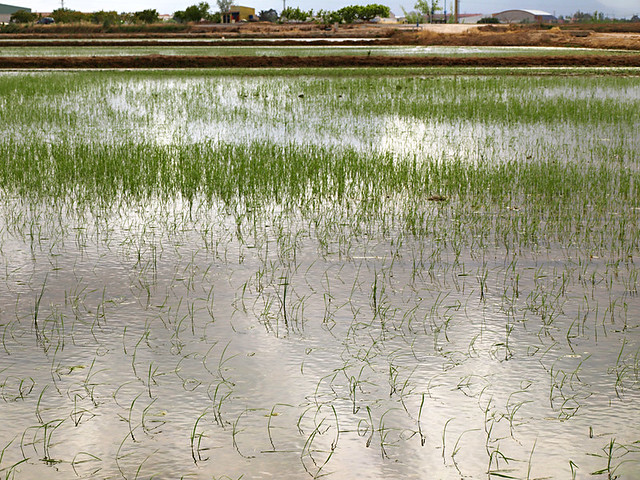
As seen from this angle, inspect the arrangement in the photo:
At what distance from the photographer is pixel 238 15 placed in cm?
9006

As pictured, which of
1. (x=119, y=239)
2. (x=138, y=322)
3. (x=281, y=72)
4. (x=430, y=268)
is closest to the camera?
(x=138, y=322)

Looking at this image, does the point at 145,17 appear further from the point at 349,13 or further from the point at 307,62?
the point at 307,62

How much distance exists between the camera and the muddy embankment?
27.5 metres

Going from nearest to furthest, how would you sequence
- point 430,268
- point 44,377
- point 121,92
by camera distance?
1. point 44,377
2. point 430,268
3. point 121,92

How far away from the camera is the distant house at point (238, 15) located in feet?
291

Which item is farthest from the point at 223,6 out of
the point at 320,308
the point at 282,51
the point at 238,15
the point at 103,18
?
the point at 320,308

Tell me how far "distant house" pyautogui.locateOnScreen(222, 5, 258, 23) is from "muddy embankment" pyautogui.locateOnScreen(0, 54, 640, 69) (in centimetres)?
6180

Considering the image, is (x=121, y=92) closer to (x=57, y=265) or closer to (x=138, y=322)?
(x=57, y=265)

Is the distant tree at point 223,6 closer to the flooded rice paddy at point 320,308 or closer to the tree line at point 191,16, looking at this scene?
the tree line at point 191,16

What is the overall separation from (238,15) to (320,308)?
89563 millimetres

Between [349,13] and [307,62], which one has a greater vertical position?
[349,13]

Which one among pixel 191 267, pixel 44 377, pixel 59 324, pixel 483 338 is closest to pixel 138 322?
pixel 59 324

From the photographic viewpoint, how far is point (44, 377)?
147 inches

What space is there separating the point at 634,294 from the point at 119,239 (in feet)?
12.6
